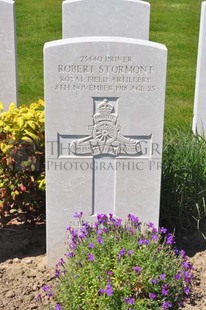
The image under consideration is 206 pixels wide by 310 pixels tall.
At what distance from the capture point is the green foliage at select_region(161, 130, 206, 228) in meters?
4.20

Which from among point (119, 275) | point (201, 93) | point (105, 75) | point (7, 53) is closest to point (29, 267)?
point (119, 275)

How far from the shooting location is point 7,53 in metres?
4.74

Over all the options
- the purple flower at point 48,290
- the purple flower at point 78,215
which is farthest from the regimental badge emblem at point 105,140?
the purple flower at point 48,290

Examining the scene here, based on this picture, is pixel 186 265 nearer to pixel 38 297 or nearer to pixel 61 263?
pixel 61 263

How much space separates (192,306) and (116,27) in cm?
266

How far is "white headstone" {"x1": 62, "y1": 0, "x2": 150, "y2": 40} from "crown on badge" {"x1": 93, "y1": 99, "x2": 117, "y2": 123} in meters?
1.58

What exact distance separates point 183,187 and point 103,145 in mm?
855

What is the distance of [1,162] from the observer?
160 inches

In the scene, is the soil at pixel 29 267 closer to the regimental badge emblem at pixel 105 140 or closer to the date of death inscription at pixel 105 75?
the regimental badge emblem at pixel 105 140

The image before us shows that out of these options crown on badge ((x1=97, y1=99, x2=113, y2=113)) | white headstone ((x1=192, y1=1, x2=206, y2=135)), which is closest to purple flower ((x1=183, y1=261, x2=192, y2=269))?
crown on badge ((x1=97, y1=99, x2=113, y2=113))

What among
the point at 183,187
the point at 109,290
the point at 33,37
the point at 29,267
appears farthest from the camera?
the point at 33,37

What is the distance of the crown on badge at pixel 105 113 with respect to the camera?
3533 millimetres

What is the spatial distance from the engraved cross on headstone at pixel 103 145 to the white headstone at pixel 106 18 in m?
1.59

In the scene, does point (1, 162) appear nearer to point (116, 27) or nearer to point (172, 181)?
point (172, 181)
